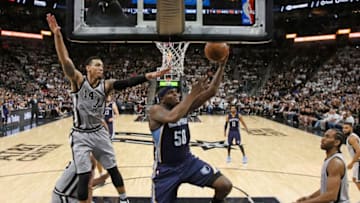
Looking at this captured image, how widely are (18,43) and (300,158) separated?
26.3 metres

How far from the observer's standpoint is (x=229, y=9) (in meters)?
4.74

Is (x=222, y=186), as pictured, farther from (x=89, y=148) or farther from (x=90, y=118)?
(x=90, y=118)

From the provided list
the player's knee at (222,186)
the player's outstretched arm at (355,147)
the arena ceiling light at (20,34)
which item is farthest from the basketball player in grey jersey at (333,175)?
the arena ceiling light at (20,34)

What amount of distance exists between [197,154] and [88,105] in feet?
18.8

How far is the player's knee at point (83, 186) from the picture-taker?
3504mm

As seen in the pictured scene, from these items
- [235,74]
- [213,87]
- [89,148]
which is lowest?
[89,148]

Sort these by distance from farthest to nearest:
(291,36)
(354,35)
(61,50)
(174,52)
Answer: (291,36)
(354,35)
(174,52)
(61,50)

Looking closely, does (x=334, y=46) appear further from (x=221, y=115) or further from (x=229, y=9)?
(x=229, y=9)

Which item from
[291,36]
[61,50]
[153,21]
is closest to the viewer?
[61,50]

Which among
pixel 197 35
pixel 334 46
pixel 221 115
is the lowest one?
pixel 221 115

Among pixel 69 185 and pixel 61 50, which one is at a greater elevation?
pixel 61 50

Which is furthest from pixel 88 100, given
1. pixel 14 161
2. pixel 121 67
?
pixel 121 67

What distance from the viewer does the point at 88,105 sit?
3643 mm

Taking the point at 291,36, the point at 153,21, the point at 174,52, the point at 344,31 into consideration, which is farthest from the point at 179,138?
the point at 291,36
